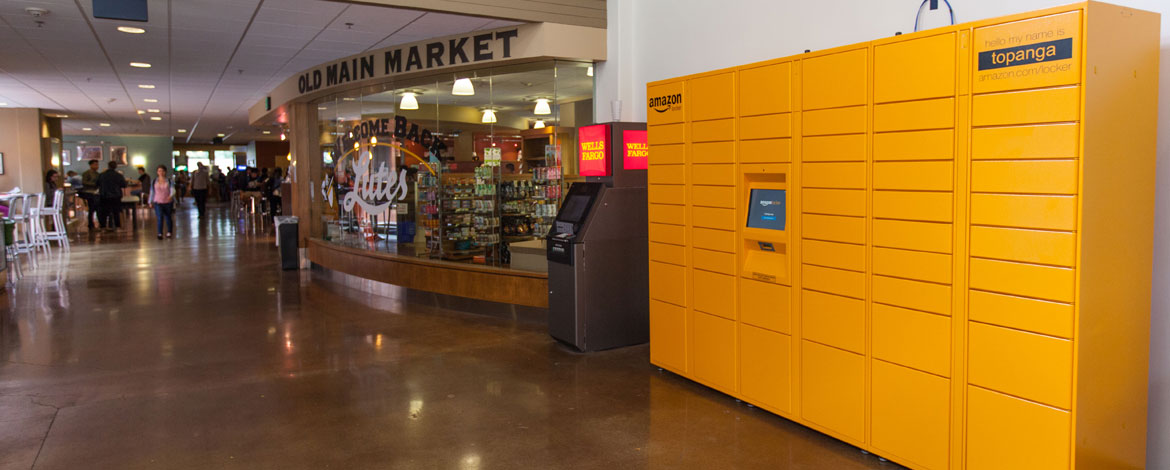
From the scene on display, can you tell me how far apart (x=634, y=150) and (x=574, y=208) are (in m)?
0.65

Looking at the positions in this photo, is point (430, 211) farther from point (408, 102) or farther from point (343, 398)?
point (343, 398)

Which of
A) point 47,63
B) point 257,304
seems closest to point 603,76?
point 257,304

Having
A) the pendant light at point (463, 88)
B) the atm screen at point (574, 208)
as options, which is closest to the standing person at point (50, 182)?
the pendant light at point (463, 88)

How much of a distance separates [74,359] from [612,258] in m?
4.03

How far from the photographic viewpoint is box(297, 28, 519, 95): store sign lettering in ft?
22.4

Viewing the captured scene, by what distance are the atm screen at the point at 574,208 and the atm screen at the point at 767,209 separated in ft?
5.51

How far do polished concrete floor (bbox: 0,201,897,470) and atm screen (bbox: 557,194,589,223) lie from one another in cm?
102

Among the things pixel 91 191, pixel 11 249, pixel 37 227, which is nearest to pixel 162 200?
pixel 37 227

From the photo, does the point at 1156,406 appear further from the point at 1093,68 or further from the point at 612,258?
the point at 612,258

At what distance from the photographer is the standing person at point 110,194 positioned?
52.9 ft

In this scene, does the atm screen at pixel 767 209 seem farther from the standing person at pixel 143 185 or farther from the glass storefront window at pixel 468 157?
the standing person at pixel 143 185

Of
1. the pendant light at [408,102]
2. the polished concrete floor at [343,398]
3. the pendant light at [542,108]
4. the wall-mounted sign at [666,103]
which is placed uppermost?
the pendant light at [408,102]

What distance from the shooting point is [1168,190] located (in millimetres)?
3109

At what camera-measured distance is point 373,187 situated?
8.92 meters
